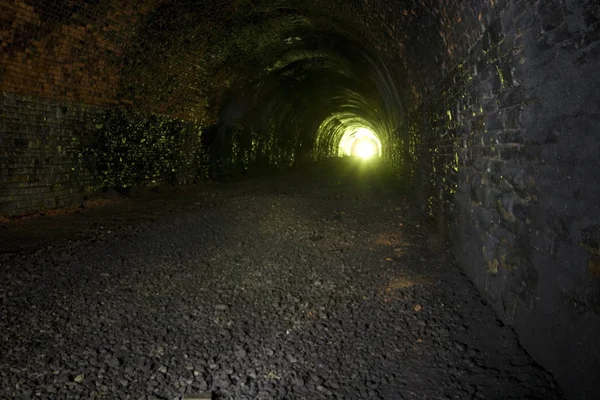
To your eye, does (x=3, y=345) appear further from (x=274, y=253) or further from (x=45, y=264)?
(x=274, y=253)

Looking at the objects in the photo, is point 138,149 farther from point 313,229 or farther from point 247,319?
point 247,319

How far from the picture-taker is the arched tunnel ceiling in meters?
7.37

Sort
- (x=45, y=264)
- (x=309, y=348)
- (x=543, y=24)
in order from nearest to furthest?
(x=543, y=24)
(x=309, y=348)
(x=45, y=264)

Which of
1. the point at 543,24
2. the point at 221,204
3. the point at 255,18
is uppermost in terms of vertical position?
the point at 255,18

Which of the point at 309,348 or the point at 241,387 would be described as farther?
the point at 309,348

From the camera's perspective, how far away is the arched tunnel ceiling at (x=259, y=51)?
290 inches

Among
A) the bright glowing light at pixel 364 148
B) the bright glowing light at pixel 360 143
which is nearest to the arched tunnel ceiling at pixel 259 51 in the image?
the bright glowing light at pixel 360 143

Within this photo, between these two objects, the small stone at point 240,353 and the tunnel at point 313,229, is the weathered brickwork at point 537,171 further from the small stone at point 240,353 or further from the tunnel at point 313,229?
the small stone at point 240,353

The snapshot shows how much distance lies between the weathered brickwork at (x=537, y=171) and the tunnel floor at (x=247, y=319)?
1.01 feet

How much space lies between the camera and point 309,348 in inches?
111

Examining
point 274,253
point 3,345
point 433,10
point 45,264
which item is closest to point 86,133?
point 45,264

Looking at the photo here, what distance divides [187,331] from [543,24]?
10.1ft

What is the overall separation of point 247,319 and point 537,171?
2.32 m

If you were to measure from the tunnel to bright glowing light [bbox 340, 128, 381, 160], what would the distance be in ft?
81.5
